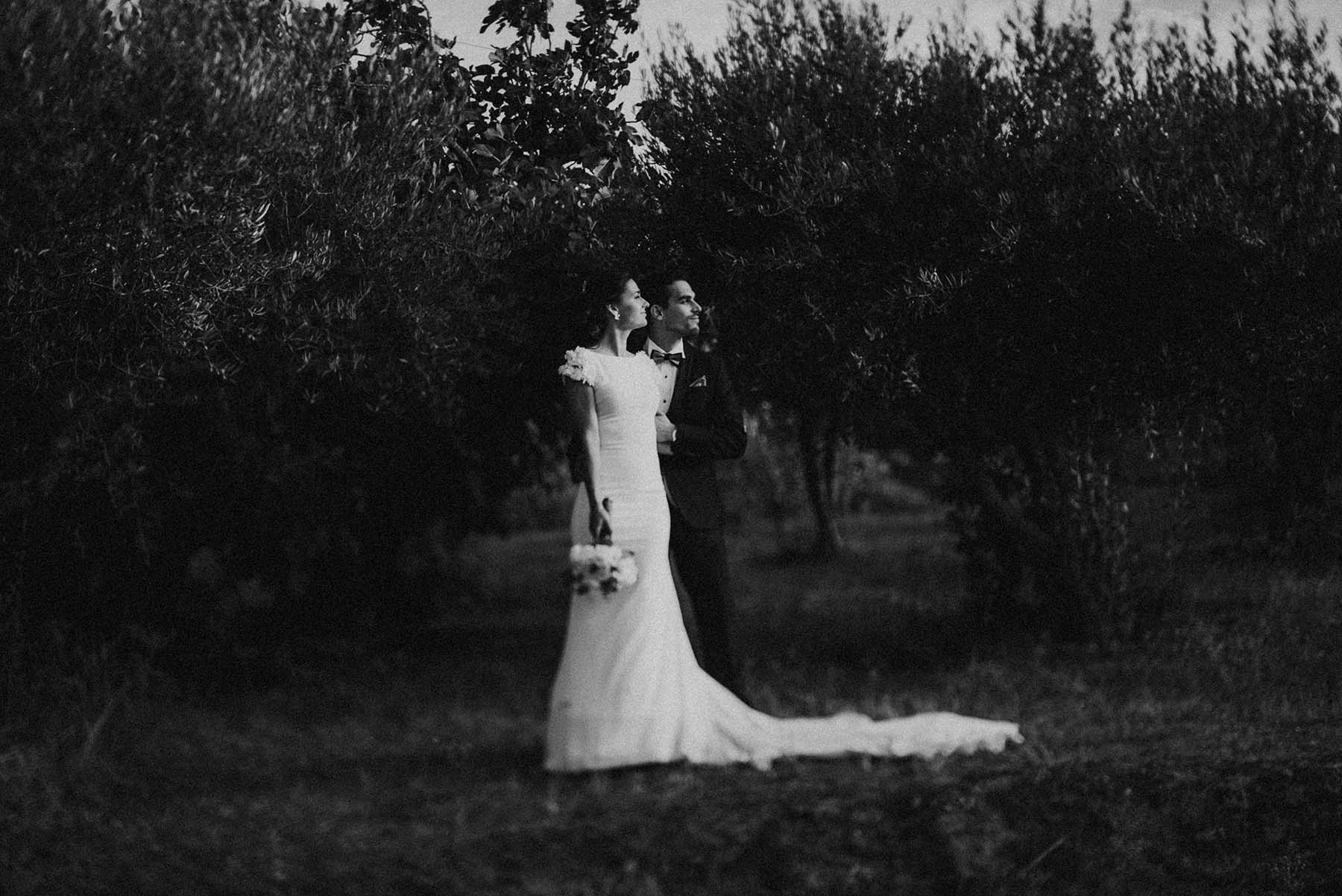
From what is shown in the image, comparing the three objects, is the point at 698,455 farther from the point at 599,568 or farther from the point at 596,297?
the point at 596,297

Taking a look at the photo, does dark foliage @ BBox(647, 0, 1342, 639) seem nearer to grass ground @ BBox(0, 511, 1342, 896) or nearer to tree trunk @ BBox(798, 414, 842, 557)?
grass ground @ BBox(0, 511, 1342, 896)

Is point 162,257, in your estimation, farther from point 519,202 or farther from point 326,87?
point 519,202

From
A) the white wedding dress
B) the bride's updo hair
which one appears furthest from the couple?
the bride's updo hair

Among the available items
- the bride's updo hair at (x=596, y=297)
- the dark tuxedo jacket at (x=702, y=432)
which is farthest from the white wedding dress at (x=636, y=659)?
the bride's updo hair at (x=596, y=297)

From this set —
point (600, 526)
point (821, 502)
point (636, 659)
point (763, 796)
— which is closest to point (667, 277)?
point (600, 526)

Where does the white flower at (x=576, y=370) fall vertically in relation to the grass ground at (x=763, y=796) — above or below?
above

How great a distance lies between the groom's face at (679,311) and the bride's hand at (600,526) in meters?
1.26

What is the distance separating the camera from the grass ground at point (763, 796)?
6773 mm

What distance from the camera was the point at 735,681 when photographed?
878 cm

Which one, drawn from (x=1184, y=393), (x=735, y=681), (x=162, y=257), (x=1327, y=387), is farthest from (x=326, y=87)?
(x=1327, y=387)

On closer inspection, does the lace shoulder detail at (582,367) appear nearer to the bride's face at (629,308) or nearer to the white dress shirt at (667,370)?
the bride's face at (629,308)

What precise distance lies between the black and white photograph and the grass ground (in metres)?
0.04

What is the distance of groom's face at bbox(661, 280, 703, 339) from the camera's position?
27.0 feet

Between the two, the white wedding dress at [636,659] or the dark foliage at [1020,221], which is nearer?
the white wedding dress at [636,659]
